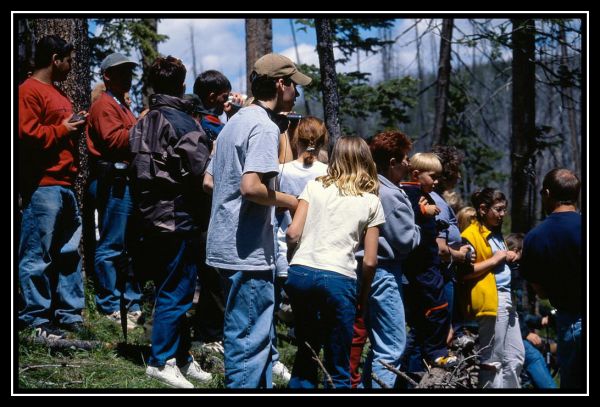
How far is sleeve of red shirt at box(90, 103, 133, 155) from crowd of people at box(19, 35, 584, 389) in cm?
2

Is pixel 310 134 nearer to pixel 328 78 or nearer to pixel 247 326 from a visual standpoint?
pixel 247 326

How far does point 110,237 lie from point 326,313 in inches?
111

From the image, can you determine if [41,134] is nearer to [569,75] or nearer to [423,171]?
[423,171]

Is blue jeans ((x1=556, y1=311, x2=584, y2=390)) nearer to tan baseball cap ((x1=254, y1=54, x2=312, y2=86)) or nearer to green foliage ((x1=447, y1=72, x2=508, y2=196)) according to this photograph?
tan baseball cap ((x1=254, y1=54, x2=312, y2=86))

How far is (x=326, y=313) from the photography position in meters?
3.93

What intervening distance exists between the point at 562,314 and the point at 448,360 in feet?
3.10

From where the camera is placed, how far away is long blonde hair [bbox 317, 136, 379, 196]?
4137 mm

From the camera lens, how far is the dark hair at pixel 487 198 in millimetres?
5602

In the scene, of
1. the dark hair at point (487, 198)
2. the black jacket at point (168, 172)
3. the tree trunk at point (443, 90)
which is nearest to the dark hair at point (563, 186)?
the dark hair at point (487, 198)

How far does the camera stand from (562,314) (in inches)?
165

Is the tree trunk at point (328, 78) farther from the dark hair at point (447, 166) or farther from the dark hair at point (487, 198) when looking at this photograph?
the dark hair at point (487, 198)

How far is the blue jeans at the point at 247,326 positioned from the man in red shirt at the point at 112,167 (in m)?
1.57

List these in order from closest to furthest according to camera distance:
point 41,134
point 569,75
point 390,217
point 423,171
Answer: point 390,217 → point 41,134 → point 423,171 → point 569,75
